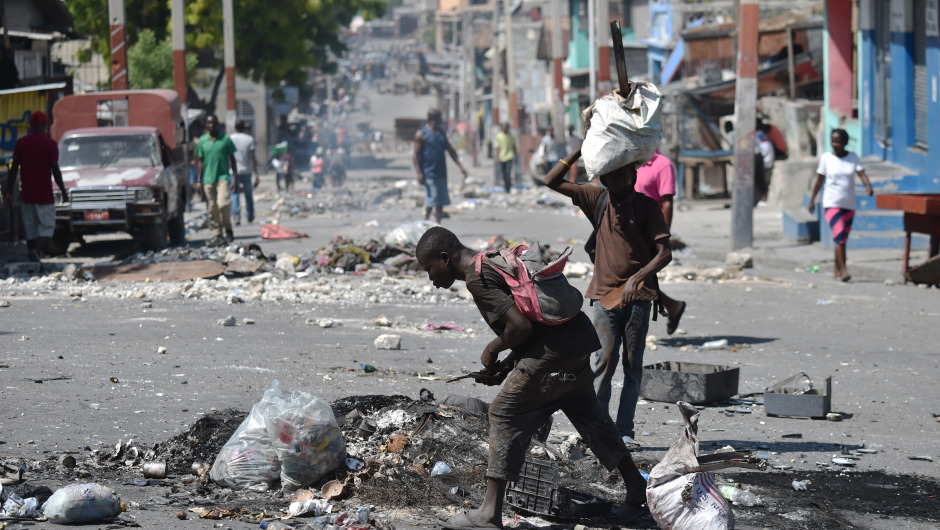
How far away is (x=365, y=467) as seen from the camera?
5859 mm

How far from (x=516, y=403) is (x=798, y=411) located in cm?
331

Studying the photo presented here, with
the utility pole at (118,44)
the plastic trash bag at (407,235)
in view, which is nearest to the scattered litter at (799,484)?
the plastic trash bag at (407,235)

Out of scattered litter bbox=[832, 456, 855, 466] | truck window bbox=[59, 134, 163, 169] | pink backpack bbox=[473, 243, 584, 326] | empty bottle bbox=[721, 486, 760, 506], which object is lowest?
scattered litter bbox=[832, 456, 855, 466]

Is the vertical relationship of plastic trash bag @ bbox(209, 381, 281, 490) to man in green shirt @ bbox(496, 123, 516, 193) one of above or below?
below

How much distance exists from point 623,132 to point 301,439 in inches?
94.4

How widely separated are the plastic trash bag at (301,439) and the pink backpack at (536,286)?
1295mm

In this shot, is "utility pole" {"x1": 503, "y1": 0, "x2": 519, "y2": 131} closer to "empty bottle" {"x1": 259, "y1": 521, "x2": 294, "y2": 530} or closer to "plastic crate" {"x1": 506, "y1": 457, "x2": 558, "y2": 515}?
"plastic crate" {"x1": 506, "y1": 457, "x2": 558, "y2": 515}

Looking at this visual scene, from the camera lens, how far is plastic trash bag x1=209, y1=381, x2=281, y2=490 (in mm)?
5676

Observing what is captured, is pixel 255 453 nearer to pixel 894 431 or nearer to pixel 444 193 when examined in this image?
pixel 894 431

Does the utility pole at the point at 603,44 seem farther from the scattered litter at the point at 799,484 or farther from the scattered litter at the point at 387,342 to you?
the scattered litter at the point at 799,484

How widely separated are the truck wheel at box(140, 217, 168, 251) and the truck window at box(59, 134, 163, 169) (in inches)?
46.4

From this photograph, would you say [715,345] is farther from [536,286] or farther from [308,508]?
[308,508]

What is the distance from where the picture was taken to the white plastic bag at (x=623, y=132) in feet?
20.6

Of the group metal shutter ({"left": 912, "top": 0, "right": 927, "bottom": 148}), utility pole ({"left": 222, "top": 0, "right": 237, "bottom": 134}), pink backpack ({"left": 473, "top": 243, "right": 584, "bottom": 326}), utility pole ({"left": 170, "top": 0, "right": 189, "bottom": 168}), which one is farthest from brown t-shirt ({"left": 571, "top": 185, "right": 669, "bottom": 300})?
utility pole ({"left": 222, "top": 0, "right": 237, "bottom": 134})
